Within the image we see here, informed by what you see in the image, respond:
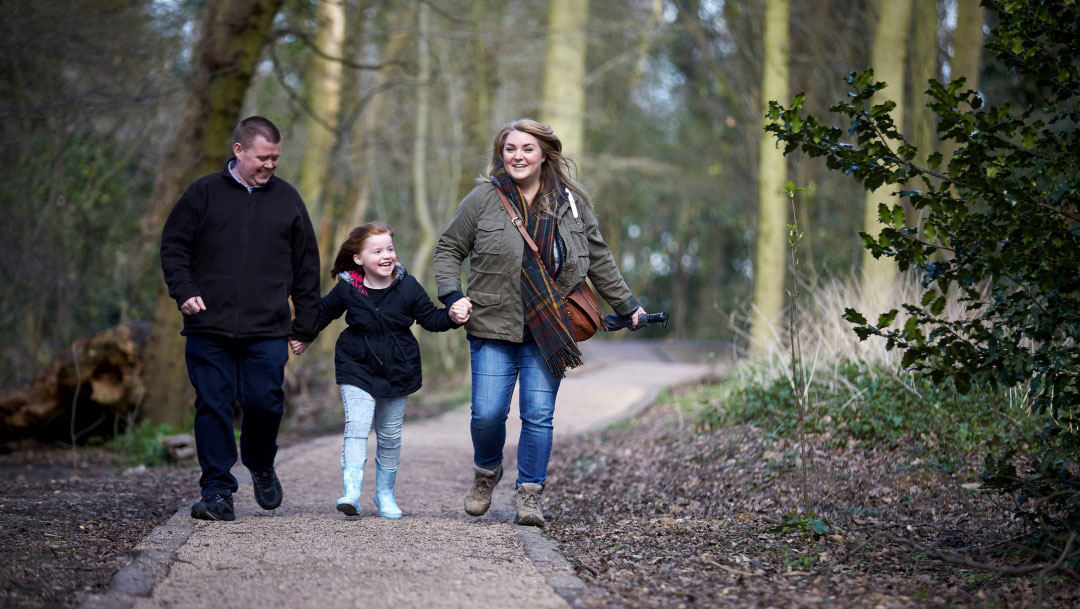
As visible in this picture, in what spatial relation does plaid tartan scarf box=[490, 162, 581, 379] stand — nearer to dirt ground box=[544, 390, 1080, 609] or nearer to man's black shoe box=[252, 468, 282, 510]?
dirt ground box=[544, 390, 1080, 609]

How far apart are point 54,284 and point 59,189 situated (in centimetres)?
115

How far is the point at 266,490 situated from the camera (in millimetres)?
5562

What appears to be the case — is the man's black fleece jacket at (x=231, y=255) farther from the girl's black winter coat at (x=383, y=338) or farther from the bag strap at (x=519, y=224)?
the bag strap at (x=519, y=224)

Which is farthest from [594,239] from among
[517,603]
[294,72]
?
[294,72]

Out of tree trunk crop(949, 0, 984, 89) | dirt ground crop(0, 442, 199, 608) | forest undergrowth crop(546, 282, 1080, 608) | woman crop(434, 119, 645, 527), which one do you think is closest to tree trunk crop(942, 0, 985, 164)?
tree trunk crop(949, 0, 984, 89)

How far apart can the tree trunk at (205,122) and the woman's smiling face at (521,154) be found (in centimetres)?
432

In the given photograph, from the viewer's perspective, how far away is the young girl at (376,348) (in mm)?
5363

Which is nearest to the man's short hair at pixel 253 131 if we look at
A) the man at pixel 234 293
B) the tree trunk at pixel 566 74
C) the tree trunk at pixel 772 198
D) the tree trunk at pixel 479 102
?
the man at pixel 234 293

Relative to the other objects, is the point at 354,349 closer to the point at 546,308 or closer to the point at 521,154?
the point at 546,308

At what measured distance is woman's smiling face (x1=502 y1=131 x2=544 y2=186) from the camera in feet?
17.5

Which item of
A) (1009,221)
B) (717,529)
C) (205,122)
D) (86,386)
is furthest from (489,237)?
(86,386)

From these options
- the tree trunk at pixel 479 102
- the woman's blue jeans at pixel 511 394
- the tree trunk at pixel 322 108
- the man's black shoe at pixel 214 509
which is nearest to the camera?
the man's black shoe at pixel 214 509

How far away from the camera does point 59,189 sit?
12195 millimetres

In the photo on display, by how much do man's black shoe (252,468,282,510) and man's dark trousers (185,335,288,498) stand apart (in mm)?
89
